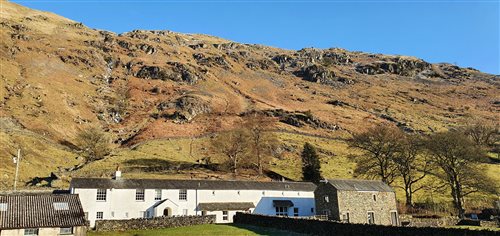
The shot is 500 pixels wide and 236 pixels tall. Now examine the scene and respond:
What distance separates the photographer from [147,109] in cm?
14238

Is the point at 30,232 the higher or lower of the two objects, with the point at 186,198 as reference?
lower

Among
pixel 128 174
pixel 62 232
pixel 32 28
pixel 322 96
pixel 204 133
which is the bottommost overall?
pixel 62 232

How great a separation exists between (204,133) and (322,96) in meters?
87.4

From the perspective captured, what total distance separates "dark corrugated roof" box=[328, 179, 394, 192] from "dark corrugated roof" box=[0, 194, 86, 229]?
32.2 m

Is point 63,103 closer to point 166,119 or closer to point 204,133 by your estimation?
point 166,119

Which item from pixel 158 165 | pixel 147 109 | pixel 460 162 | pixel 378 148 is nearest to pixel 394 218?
pixel 460 162

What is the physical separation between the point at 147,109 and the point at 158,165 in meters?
64.5

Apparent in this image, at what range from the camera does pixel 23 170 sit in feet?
235

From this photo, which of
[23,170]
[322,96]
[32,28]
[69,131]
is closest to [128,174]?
[23,170]

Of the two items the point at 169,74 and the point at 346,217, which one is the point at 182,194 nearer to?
the point at 346,217

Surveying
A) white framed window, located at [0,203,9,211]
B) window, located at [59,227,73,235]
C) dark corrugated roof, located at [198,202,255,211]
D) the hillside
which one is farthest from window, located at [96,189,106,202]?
the hillside

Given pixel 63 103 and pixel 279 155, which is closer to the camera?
pixel 279 155

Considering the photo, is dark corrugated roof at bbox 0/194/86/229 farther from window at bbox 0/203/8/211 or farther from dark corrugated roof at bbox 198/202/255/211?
dark corrugated roof at bbox 198/202/255/211

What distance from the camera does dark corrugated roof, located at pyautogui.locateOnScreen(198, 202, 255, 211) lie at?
55.2 meters
